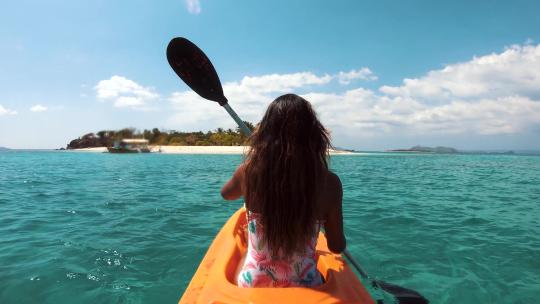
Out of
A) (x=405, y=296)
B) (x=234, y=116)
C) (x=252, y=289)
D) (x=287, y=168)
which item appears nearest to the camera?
(x=287, y=168)

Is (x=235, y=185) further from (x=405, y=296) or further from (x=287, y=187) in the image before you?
(x=405, y=296)

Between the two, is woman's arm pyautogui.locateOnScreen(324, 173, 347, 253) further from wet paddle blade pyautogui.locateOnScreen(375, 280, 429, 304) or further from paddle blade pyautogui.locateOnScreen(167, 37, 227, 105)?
paddle blade pyautogui.locateOnScreen(167, 37, 227, 105)

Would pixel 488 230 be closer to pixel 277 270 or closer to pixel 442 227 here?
pixel 442 227

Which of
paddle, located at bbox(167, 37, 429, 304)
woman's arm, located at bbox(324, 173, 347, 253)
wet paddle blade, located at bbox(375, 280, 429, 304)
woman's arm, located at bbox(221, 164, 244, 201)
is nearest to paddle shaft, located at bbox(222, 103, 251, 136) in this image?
paddle, located at bbox(167, 37, 429, 304)

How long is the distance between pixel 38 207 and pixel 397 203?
981 centimetres

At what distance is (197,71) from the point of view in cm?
417

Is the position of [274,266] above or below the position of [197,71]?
below

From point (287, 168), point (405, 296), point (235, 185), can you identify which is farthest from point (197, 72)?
point (405, 296)

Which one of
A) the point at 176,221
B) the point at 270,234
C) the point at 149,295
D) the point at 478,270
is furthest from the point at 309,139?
the point at 176,221

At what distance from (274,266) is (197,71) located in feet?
9.07

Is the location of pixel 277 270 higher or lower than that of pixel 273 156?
lower

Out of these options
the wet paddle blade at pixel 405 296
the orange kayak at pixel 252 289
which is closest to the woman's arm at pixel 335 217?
the orange kayak at pixel 252 289

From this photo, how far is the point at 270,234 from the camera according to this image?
2.04m

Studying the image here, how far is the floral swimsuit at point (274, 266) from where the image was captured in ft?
7.09
